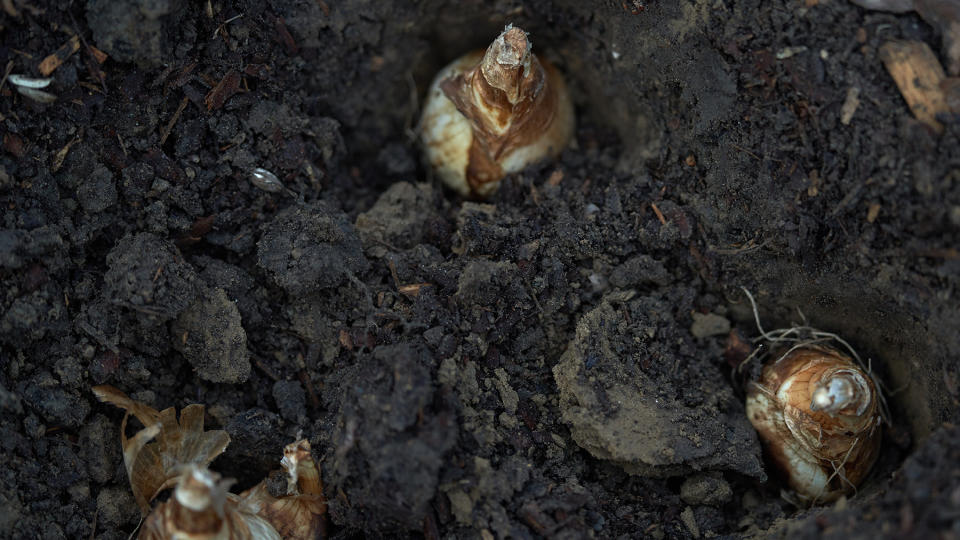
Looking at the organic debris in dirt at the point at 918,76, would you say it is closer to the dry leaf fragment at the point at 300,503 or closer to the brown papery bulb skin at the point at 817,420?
the brown papery bulb skin at the point at 817,420

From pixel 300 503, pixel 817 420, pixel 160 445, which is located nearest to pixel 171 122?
pixel 160 445

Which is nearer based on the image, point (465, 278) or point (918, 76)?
point (918, 76)

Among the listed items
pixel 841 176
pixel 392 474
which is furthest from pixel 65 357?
pixel 841 176

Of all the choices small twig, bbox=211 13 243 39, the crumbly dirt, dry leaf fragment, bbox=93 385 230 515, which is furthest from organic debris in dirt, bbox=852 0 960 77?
dry leaf fragment, bbox=93 385 230 515

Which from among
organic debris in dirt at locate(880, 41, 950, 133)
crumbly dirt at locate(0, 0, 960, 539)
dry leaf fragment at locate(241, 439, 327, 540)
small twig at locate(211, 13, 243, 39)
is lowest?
dry leaf fragment at locate(241, 439, 327, 540)

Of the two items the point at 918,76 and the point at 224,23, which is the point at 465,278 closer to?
the point at 224,23

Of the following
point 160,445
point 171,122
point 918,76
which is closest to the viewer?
point 918,76

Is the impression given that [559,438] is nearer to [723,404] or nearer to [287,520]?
[723,404]

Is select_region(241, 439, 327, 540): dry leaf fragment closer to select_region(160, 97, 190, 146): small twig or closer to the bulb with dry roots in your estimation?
select_region(160, 97, 190, 146): small twig
